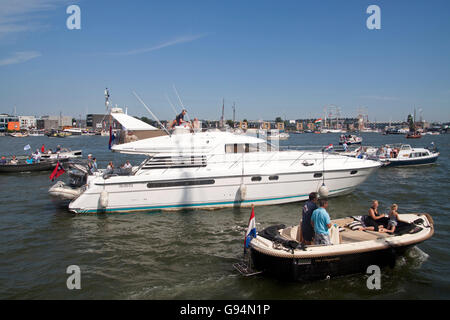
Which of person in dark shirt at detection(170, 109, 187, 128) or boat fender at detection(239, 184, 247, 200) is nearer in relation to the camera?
boat fender at detection(239, 184, 247, 200)

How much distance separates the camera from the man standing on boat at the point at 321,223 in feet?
22.5

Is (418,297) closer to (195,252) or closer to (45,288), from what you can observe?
(195,252)

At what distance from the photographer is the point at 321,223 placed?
22.7 ft

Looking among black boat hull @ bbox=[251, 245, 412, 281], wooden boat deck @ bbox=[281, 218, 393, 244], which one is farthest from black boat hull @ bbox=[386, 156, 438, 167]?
black boat hull @ bbox=[251, 245, 412, 281]

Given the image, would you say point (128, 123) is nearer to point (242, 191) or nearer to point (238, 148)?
point (238, 148)

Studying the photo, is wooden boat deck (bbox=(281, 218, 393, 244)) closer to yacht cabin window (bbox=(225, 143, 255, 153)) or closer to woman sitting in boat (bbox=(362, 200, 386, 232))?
woman sitting in boat (bbox=(362, 200, 386, 232))

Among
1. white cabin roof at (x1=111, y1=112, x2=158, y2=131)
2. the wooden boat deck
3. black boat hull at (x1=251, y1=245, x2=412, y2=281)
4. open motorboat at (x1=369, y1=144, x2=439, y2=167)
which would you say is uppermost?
white cabin roof at (x1=111, y1=112, x2=158, y2=131)

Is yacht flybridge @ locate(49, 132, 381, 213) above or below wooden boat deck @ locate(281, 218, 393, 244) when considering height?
above

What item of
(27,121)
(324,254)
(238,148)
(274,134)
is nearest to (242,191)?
(238,148)

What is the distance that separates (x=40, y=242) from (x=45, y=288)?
3.39m

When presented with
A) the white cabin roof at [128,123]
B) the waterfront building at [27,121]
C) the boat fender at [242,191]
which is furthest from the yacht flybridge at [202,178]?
the waterfront building at [27,121]

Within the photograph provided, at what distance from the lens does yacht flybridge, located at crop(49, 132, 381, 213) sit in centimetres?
1280

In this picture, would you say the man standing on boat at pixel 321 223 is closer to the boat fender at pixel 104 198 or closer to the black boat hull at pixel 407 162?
the boat fender at pixel 104 198

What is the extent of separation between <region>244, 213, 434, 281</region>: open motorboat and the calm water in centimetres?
26
